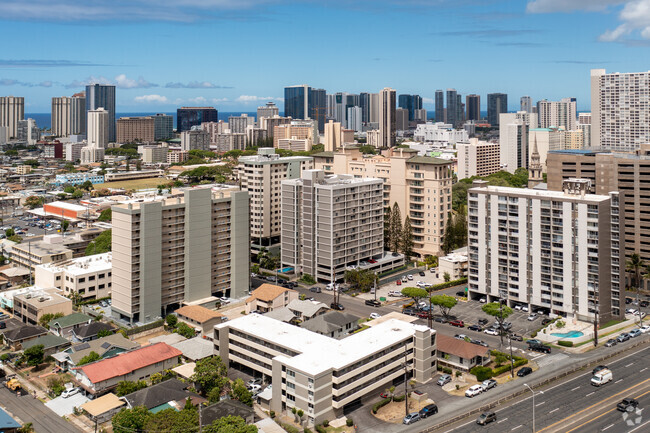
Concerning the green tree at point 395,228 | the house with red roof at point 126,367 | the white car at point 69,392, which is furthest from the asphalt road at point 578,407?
the green tree at point 395,228

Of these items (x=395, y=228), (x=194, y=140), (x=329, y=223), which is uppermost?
(x=194, y=140)

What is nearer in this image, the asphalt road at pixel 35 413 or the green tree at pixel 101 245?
the asphalt road at pixel 35 413

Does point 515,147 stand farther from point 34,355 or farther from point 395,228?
point 34,355

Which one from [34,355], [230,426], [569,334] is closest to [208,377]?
[230,426]

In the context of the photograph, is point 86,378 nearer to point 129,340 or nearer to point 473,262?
point 129,340

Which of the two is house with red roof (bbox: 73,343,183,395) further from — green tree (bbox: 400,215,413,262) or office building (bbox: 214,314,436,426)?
green tree (bbox: 400,215,413,262)

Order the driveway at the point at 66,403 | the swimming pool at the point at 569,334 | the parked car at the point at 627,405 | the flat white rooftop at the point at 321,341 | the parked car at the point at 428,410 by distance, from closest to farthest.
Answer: the parked car at the point at 428,410, the parked car at the point at 627,405, the flat white rooftop at the point at 321,341, the driveway at the point at 66,403, the swimming pool at the point at 569,334

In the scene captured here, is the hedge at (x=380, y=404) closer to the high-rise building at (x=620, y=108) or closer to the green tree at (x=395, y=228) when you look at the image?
the green tree at (x=395, y=228)
